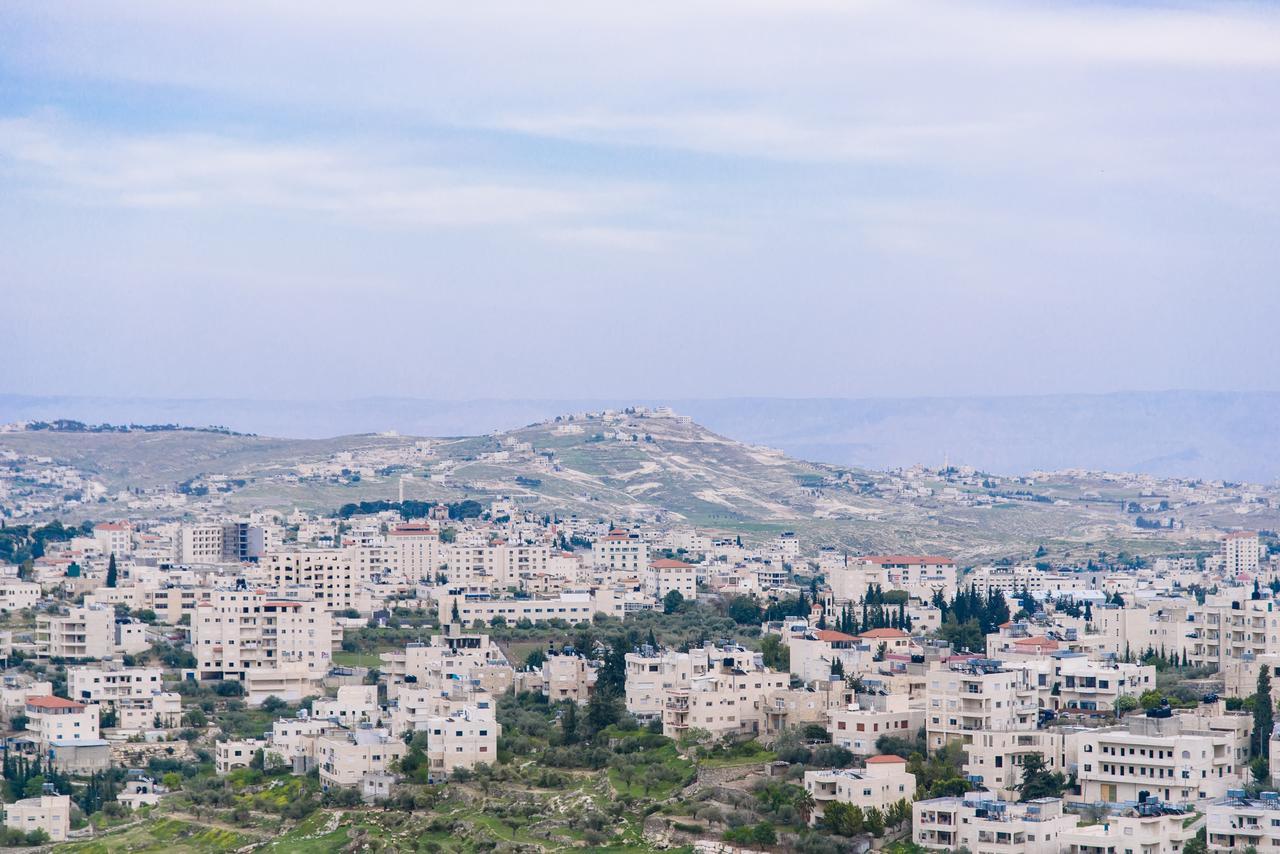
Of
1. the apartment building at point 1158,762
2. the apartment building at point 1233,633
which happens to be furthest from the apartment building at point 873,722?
the apartment building at point 1233,633

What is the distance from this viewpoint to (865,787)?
4250 centimetres

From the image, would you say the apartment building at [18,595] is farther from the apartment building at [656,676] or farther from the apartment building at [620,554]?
the apartment building at [656,676]

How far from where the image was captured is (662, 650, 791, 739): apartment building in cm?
5009

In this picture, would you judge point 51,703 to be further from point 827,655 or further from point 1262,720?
point 1262,720

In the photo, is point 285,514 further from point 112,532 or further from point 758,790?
point 758,790

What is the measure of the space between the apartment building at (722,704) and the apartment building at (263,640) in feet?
54.0

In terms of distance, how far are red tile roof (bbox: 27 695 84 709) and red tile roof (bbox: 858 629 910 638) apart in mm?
17854

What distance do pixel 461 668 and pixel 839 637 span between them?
881cm

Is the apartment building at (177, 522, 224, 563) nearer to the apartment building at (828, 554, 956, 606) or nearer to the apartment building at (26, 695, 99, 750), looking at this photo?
the apartment building at (828, 554, 956, 606)

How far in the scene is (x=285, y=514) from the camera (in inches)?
4660

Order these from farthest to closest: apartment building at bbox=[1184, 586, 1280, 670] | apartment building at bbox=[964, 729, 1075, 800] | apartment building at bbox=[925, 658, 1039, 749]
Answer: apartment building at bbox=[1184, 586, 1280, 670] < apartment building at bbox=[925, 658, 1039, 749] < apartment building at bbox=[964, 729, 1075, 800]

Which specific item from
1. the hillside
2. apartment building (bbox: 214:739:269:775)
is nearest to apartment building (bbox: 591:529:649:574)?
the hillside

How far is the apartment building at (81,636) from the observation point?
220ft

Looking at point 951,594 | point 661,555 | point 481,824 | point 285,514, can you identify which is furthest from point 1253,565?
point 481,824
